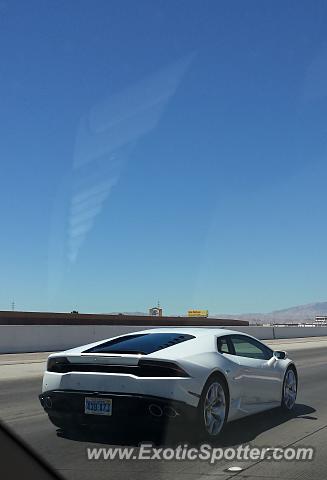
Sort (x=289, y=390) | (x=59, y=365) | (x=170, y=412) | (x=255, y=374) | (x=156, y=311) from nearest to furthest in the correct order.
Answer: (x=170, y=412) → (x=59, y=365) → (x=255, y=374) → (x=289, y=390) → (x=156, y=311)

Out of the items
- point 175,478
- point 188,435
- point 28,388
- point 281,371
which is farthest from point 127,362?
point 28,388

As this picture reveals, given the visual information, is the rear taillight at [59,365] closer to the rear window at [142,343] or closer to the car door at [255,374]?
the rear window at [142,343]

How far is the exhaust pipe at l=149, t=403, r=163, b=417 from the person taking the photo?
21.7 ft

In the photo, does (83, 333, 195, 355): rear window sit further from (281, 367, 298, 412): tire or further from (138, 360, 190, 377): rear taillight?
(281, 367, 298, 412): tire

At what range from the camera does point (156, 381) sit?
6.69 metres

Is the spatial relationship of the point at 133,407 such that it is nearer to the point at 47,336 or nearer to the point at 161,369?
the point at 161,369

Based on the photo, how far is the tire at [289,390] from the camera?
9281 mm

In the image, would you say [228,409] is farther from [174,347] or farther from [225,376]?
[174,347]

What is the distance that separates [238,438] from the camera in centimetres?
726

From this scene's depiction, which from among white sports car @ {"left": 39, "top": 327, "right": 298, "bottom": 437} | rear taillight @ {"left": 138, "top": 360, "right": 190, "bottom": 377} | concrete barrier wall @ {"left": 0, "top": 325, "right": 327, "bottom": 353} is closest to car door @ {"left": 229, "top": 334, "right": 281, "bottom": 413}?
white sports car @ {"left": 39, "top": 327, "right": 298, "bottom": 437}

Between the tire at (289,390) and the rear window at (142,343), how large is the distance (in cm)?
234

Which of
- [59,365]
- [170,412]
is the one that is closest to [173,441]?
[170,412]

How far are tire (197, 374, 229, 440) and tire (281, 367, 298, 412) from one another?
2.17 meters

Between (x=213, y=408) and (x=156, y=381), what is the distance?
927mm
